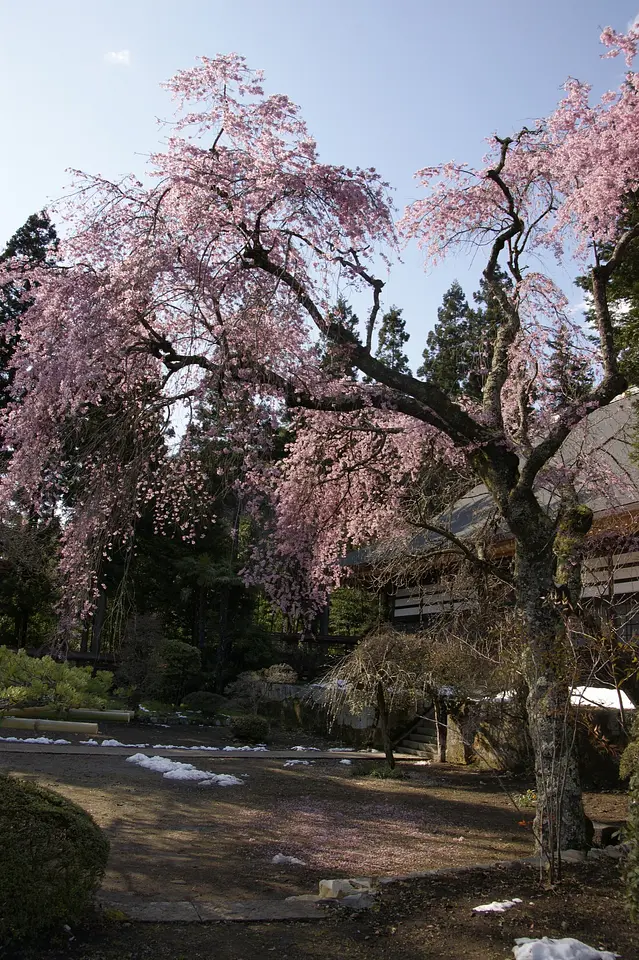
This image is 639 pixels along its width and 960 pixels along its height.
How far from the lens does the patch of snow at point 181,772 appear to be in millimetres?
9469

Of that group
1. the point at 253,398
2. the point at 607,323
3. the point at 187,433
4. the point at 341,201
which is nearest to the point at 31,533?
the point at 187,433

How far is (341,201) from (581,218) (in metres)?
3.22

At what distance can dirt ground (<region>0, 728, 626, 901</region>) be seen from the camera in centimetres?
548

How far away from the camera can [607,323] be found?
23.4 ft

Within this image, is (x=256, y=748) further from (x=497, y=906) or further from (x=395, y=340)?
(x=395, y=340)

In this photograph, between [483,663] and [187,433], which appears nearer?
[187,433]

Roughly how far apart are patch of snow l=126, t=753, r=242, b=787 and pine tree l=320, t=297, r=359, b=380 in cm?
531

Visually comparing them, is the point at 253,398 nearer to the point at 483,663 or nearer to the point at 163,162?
the point at 163,162

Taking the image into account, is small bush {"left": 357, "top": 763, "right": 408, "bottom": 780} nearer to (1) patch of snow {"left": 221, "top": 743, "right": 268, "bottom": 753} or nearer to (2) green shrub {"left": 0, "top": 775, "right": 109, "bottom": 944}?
(1) patch of snow {"left": 221, "top": 743, "right": 268, "bottom": 753}

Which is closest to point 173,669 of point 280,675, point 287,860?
point 280,675

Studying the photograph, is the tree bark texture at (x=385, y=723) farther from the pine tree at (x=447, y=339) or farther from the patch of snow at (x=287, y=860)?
the pine tree at (x=447, y=339)

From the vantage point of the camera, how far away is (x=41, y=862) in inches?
142

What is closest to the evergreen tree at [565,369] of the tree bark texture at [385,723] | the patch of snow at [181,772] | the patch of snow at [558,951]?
the tree bark texture at [385,723]

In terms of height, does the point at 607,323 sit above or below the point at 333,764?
above
